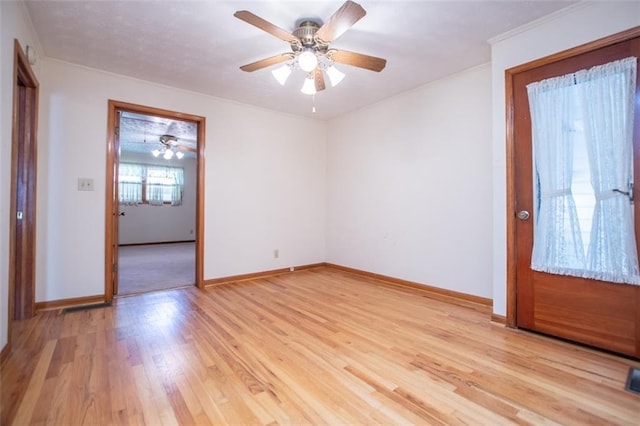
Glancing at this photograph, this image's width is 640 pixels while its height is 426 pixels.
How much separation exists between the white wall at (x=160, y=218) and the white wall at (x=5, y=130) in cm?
636

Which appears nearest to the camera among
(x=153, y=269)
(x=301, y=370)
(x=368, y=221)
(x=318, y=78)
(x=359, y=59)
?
(x=301, y=370)

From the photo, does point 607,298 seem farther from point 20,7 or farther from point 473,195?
point 20,7

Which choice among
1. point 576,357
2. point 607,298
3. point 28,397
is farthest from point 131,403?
point 607,298

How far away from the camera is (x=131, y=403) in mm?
1523

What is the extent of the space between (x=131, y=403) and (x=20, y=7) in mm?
2802

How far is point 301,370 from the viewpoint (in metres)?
1.85

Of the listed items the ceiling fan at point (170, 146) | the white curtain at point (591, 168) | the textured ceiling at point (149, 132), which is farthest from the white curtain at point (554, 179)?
the ceiling fan at point (170, 146)

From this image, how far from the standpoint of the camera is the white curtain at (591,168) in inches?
77.9

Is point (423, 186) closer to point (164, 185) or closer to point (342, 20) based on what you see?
point (342, 20)

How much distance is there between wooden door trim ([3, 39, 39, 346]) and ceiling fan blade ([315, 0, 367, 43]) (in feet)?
7.10

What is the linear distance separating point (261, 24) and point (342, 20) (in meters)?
0.53

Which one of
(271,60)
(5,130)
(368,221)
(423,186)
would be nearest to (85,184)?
(5,130)

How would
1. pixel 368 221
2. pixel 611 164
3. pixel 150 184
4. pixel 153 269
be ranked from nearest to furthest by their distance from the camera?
1. pixel 611 164
2. pixel 368 221
3. pixel 153 269
4. pixel 150 184

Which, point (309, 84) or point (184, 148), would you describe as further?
point (184, 148)
